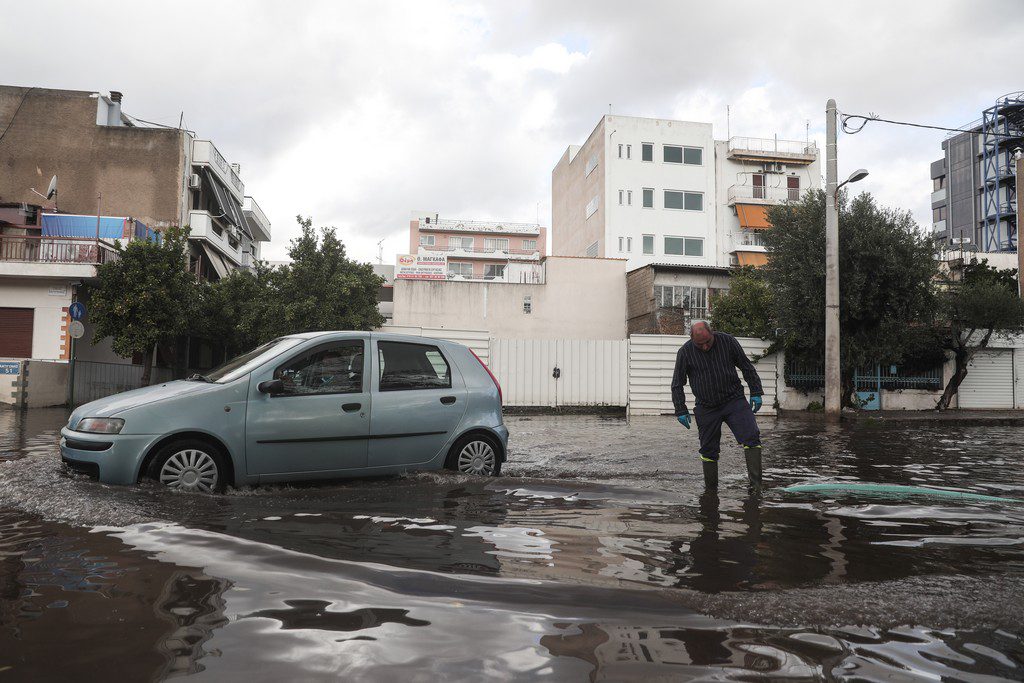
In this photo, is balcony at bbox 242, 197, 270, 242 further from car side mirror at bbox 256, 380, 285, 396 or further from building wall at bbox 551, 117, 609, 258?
car side mirror at bbox 256, 380, 285, 396

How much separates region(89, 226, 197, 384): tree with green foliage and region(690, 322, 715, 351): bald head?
2128 cm

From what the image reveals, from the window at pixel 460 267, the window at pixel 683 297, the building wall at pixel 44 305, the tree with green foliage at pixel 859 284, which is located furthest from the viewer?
the window at pixel 460 267

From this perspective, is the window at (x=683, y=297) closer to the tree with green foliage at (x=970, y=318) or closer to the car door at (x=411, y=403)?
the tree with green foliage at (x=970, y=318)

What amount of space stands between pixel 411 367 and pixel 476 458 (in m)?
1.08

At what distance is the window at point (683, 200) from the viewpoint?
44.1m

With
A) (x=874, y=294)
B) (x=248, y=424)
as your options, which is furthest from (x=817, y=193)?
(x=248, y=424)

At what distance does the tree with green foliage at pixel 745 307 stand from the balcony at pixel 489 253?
4041 centimetres

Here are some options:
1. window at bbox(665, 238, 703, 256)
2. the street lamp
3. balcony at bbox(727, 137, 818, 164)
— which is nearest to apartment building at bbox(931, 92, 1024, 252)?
balcony at bbox(727, 137, 818, 164)

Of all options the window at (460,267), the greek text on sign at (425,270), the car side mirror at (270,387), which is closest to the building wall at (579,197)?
the greek text on sign at (425,270)

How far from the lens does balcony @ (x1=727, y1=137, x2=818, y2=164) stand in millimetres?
44500

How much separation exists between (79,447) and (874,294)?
21329 millimetres

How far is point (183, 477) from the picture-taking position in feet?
17.3

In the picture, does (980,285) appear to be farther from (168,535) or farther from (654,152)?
(168,535)

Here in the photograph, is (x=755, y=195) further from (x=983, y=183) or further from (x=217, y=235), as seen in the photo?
(x=217, y=235)
